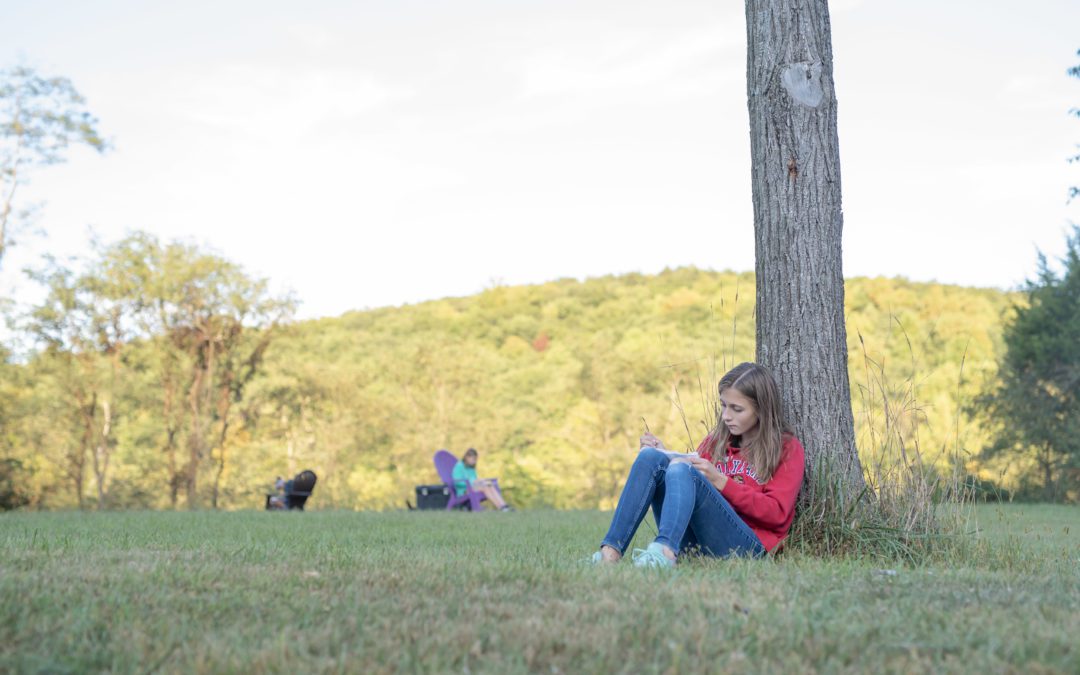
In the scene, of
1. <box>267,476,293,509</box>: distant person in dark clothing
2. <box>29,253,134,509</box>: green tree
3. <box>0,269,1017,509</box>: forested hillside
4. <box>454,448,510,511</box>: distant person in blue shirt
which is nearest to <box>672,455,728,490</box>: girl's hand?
<box>454,448,510,511</box>: distant person in blue shirt

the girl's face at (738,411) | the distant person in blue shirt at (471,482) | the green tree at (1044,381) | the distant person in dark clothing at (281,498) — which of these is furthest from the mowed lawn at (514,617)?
the green tree at (1044,381)

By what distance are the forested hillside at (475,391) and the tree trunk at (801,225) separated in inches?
880

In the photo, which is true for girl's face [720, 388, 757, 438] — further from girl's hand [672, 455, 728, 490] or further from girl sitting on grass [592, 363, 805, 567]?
girl's hand [672, 455, 728, 490]

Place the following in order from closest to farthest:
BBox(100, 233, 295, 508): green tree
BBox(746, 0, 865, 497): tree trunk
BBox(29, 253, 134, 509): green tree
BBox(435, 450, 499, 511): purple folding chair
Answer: BBox(746, 0, 865, 497): tree trunk → BBox(435, 450, 499, 511): purple folding chair → BBox(29, 253, 134, 509): green tree → BBox(100, 233, 295, 508): green tree

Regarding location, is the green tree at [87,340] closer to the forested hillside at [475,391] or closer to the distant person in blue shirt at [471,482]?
the forested hillside at [475,391]

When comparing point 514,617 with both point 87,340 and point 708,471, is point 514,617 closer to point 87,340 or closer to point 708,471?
point 708,471

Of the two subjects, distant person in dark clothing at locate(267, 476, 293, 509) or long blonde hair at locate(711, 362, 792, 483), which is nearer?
long blonde hair at locate(711, 362, 792, 483)

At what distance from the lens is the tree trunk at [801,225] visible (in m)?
5.19

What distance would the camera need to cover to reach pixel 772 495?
15.4ft

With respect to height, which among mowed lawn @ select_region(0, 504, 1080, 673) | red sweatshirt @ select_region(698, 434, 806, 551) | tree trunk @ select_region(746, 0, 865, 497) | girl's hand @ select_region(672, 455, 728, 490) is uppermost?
tree trunk @ select_region(746, 0, 865, 497)

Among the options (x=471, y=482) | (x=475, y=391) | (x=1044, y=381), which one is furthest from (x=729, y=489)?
(x=475, y=391)

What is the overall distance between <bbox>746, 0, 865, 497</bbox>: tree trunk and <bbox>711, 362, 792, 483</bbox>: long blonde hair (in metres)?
0.32

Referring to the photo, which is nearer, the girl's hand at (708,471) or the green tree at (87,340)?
the girl's hand at (708,471)

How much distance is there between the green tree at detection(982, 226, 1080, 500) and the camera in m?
23.4
